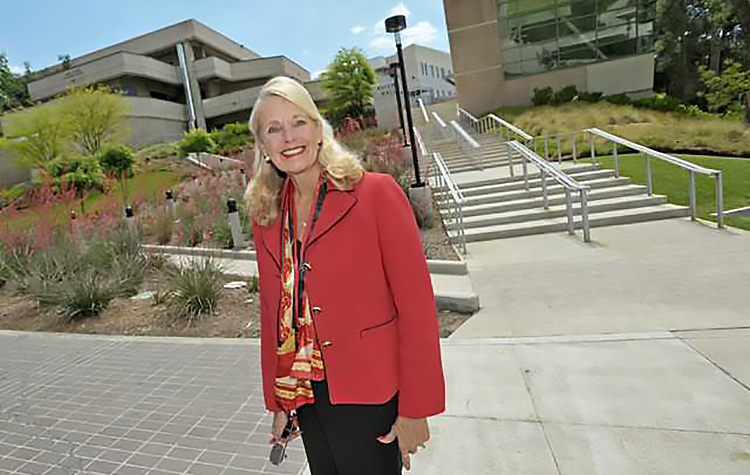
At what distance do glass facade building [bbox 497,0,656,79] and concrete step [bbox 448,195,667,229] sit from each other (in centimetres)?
1892

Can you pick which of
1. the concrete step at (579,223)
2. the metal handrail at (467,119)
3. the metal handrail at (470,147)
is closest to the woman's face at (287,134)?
the concrete step at (579,223)

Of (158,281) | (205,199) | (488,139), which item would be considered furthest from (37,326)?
(488,139)

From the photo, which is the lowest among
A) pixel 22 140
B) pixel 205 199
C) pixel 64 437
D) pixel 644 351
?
pixel 644 351

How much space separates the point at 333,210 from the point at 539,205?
8001mm

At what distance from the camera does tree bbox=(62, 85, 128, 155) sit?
2858 cm

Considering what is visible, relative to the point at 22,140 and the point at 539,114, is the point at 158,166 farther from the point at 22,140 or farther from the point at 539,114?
the point at 539,114

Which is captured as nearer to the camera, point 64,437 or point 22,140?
point 64,437

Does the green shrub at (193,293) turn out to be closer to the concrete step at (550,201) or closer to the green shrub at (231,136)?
the concrete step at (550,201)

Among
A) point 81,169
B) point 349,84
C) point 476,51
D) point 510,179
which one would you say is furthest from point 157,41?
point 510,179

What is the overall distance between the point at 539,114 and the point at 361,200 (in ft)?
69.6

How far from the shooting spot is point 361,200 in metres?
1.38

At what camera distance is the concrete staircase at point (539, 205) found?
762 cm

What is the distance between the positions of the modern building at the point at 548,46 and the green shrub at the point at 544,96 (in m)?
1.00

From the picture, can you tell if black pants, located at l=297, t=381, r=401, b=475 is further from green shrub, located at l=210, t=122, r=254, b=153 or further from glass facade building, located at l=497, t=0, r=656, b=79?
green shrub, located at l=210, t=122, r=254, b=153
